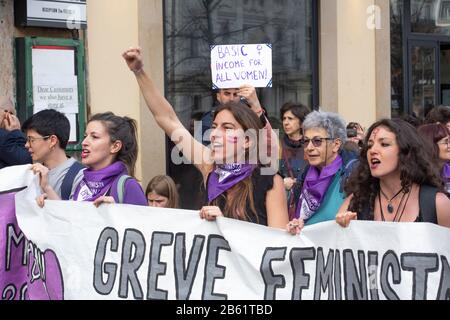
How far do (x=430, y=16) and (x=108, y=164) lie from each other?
28.0 feet

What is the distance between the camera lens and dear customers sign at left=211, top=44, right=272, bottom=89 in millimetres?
6168

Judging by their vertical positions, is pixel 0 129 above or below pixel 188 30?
below

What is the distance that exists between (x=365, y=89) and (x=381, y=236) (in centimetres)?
730

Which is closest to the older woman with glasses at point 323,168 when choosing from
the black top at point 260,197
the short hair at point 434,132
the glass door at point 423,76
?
the black top at point 260,197

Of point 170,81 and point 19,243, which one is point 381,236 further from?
point 170,81

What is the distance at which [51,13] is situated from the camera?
718 centimetres

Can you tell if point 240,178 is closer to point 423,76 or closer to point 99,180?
point 99,180

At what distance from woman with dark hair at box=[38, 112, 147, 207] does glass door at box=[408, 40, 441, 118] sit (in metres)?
7.53

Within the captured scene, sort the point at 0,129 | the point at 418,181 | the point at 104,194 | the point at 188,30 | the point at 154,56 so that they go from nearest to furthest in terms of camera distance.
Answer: the point at 418,181
the point at 104,194
the point at 0,129
the point at 154,56
the point at 188,30

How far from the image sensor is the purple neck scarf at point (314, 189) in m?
4.63

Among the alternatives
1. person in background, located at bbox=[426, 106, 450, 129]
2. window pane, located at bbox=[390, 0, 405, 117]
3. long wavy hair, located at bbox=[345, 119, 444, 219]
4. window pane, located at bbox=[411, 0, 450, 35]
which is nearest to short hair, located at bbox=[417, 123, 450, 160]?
person in background, located at bbox=[426, 106, 450, 129]

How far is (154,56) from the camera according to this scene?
8.15 m

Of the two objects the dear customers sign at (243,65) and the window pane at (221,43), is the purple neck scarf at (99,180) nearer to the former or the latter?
the dear customers sign at (243,65)
